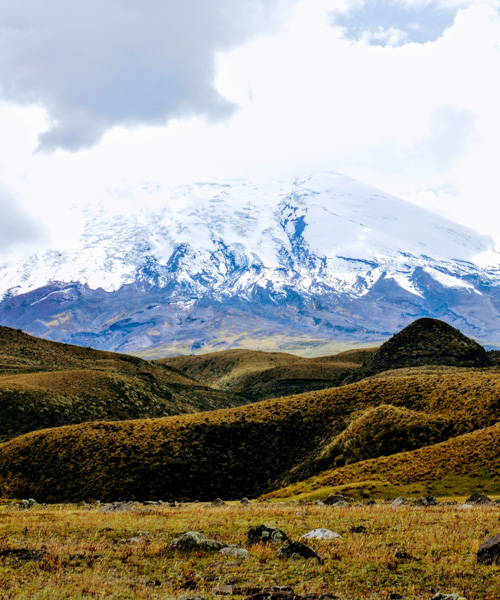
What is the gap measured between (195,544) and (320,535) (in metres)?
5.19

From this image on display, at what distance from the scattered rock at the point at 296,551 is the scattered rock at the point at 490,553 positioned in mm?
5020

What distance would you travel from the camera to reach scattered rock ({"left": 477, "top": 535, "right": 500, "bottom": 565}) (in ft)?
50.6

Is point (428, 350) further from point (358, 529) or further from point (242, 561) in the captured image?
point (242, 561)

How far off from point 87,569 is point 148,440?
45.8 metres

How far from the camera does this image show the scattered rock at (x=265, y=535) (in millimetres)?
19031

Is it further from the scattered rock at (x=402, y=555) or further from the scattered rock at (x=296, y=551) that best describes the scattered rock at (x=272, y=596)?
the scattered rock at (x=402, y=555)

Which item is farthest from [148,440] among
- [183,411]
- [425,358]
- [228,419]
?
[425,358]

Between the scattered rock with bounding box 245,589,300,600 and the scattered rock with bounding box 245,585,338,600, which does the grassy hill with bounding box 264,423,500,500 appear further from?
the scattered rock with bounding box 245,589,300,600

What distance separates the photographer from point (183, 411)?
390ft

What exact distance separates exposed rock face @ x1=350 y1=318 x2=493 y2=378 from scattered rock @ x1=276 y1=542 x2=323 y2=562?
105m

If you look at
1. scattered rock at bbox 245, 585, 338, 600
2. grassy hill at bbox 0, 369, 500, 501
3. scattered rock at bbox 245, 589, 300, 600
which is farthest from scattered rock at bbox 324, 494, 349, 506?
scattered rock at bbox 245, 589, 300, 600

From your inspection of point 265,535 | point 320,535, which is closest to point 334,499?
point 320,535

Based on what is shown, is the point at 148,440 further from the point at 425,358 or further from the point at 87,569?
the point at 425,358

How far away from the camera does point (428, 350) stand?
122 m
